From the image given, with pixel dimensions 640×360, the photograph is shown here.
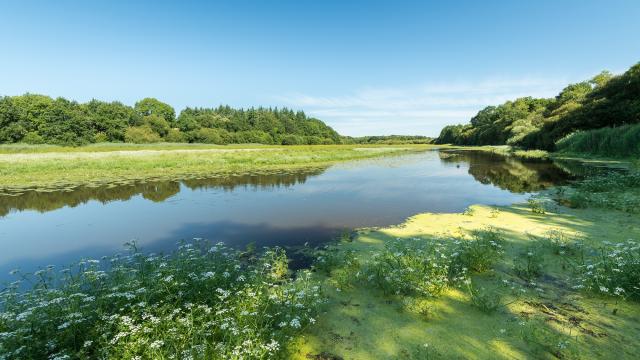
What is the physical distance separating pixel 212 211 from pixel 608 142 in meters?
43.3

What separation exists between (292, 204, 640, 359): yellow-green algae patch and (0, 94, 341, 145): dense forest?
9310 centimetres

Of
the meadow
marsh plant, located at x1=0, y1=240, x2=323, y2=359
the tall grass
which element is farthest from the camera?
the tall grass

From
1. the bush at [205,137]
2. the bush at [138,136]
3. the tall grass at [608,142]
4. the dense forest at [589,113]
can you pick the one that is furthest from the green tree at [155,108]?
the tall grass at [608,142]

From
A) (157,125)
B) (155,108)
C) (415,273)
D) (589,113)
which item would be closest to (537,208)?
(415,273)

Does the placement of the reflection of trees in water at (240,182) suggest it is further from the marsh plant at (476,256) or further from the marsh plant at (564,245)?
the marsh plant at (564,245)

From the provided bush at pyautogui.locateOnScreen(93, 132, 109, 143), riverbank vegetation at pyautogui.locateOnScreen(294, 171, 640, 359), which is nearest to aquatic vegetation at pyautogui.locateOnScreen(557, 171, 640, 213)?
riverbank vegetation at pyautogui.locateOnScreen(294, 171, 640, 359)

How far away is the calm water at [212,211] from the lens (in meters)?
10.4

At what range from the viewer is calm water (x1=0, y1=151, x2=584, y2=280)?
1042 centimetres

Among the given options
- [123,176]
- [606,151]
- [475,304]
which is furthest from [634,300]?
[606,151]

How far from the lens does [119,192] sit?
19938 mm

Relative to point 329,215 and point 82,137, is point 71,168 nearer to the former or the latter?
point 329,215

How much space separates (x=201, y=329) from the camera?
4.28 m

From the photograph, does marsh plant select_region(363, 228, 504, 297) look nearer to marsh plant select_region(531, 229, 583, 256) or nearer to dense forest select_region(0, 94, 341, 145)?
marsh plant select_region(531, 229, 583, 256)

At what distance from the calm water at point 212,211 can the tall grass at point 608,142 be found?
13.1m
